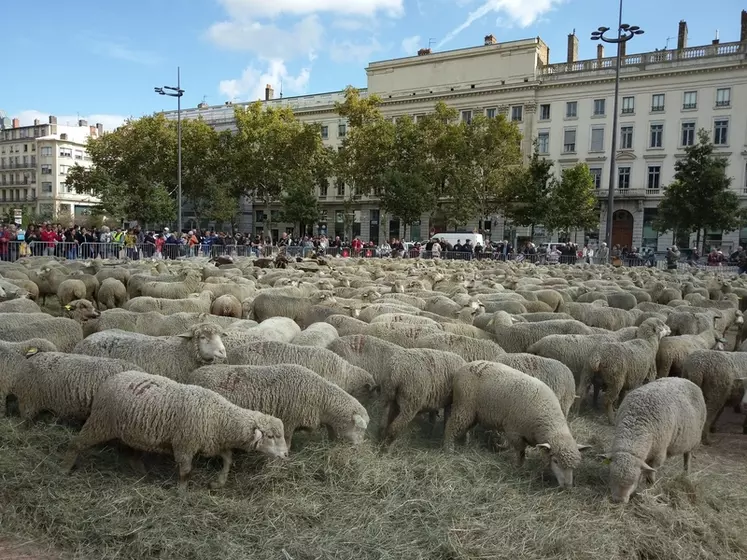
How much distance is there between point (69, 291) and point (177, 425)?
7.91 metres

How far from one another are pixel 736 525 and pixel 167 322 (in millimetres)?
6126

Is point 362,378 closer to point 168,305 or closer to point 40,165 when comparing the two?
point 168,305

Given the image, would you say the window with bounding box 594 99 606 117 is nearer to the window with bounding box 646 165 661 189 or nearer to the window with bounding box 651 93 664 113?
the window with bounding box 651 93 664 113

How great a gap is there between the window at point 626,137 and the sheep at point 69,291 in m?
46.8

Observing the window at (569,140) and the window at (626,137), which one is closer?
the window at (626,137)

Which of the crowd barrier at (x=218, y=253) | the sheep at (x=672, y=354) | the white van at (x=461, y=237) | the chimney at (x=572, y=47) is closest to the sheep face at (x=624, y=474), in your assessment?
the sheep at (x=672, y=354)

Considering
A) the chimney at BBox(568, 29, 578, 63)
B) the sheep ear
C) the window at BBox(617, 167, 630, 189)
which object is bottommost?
the sheep ear

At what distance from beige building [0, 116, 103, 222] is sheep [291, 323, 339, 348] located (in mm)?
94420

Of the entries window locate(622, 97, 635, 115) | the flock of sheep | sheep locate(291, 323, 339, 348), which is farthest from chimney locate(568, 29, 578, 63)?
sheep locate(291, 323, 339, 348)

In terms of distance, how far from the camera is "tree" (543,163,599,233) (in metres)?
41.0

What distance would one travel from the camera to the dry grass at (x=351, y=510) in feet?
12.1

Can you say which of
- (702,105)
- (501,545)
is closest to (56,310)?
(501,545)

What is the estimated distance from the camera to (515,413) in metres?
4.90

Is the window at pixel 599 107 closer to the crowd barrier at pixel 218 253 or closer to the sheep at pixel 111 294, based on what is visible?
the crowd barrier at pixel 218 253
